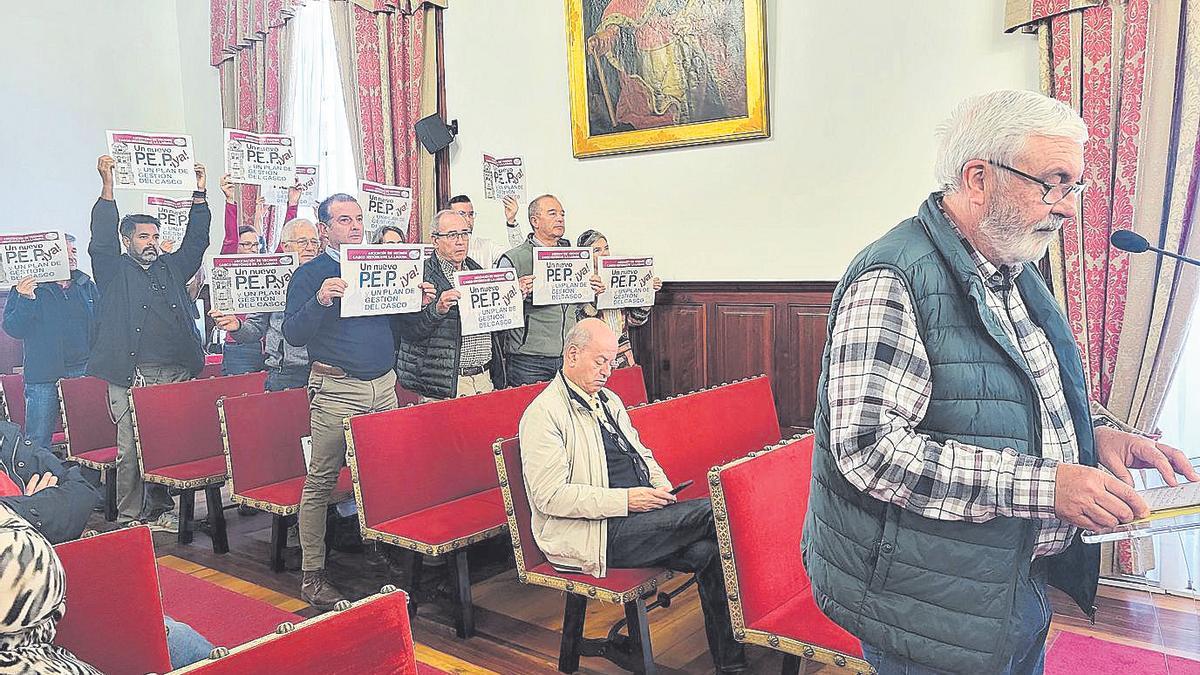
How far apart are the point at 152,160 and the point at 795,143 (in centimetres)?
341

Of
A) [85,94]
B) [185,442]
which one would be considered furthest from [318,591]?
[85,94]

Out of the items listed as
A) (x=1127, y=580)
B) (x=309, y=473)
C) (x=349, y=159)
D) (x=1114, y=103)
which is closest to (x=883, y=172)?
(x=1114, y=103)

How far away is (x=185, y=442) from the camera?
16.4ft

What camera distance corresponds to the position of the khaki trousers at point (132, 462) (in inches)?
201

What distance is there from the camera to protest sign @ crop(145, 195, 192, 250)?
5.34 metres

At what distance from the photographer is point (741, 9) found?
5.43 meters

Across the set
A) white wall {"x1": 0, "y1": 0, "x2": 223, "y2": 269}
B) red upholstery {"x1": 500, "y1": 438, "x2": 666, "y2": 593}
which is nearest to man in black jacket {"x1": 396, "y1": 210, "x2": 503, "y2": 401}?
red upholstery {"x1": 500, "y1": 438, "x2": 666, "y2": 593}

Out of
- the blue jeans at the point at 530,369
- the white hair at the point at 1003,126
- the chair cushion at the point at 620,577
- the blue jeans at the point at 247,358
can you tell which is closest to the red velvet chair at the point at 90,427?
the blue jeans at the point at 247,358

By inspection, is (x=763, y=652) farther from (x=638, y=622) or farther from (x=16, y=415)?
(x=16, y=415)

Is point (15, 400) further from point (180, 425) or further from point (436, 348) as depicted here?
point (436, 348)

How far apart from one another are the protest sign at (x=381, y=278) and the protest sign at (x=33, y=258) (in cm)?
216

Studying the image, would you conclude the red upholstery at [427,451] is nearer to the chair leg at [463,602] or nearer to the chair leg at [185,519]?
the chair leg at [463,602]

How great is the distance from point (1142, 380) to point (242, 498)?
160 inches

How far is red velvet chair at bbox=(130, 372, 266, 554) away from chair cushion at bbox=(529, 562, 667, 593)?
2410 mm
